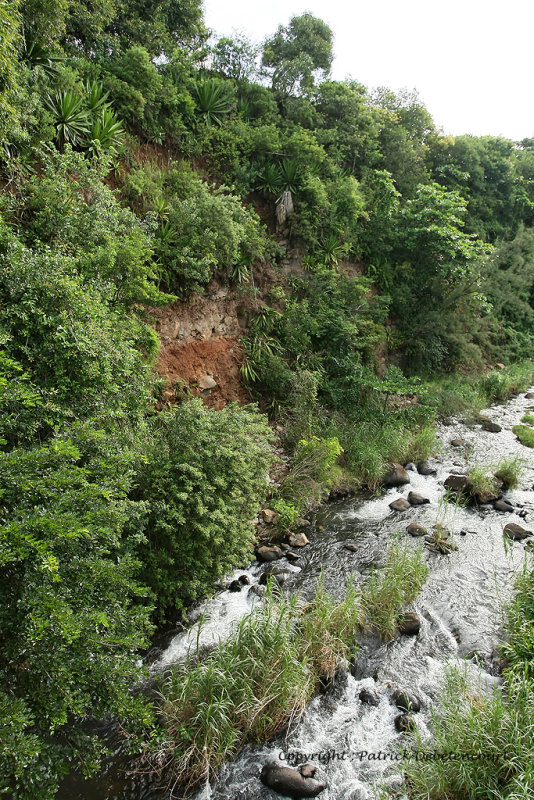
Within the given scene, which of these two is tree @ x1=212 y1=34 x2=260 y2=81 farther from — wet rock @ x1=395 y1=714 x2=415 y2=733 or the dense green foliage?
wet rock @ x1=395 y1=714 x2=415 y2=733

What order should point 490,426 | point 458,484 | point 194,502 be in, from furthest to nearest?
point 490,426, point 458,484, point 194,502

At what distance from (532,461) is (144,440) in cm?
921

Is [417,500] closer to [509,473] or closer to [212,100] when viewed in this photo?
[509,473]

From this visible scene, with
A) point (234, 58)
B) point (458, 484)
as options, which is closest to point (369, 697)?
point (458, 484)

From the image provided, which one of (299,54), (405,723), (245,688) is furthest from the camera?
(299,54)

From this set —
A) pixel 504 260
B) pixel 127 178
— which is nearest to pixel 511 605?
pixel 127 178

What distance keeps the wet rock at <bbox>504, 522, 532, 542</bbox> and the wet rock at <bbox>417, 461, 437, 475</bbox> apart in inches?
91.3

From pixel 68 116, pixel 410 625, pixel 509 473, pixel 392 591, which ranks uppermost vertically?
pixel 68 116

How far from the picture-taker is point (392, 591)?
204 inches

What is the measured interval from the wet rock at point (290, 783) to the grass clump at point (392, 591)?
1834mm

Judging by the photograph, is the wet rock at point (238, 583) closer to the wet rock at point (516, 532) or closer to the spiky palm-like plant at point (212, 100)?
the wet rock at point (516, 532)

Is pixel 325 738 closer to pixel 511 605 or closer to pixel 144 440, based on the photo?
pixel 511 605

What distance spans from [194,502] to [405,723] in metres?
2.97

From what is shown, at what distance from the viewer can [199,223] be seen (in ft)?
27.6
